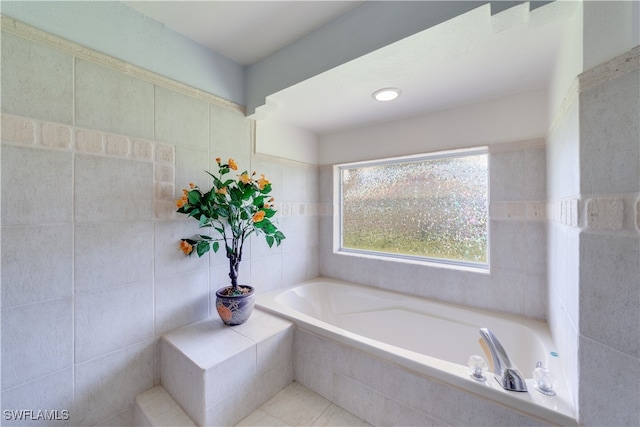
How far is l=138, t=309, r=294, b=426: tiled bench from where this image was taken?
1.20 metres

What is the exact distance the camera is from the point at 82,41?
115 centimetres

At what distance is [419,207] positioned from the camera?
7.04 feet

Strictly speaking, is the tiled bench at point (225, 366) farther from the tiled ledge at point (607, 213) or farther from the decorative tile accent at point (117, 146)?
the tiled ledge at point (607, 213)

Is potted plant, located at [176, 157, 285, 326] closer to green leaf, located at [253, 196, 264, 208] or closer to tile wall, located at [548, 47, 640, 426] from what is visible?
green leaf, located at [253, 196, 264, 208]

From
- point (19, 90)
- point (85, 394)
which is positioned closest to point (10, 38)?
point (19, 90)

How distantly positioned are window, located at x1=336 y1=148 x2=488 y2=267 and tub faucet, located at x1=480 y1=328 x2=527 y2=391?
90cm

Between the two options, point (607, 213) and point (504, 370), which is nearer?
point (607, 213)

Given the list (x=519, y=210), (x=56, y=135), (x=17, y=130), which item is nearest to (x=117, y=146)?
(x=56, y=135)

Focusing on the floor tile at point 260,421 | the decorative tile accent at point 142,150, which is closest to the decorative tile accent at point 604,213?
the floor tile at point 260,421

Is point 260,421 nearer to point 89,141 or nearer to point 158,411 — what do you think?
point 158,411

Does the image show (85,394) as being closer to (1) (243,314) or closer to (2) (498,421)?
(1) (243,314)

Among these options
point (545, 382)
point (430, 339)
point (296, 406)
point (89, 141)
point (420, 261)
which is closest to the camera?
point (545, 382)

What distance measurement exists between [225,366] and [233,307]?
0.33m

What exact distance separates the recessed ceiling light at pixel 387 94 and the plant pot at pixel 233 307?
1.63m
